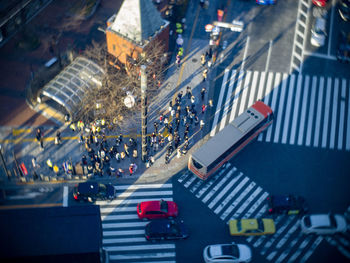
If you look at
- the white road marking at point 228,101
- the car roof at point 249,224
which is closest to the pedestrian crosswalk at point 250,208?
→ the car roof at point 249,224

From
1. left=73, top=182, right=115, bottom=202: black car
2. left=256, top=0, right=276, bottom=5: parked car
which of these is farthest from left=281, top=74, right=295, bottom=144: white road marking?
left=73, top=182, right=115, bottom=202: black car

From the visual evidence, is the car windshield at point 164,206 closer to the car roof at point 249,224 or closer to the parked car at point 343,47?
the car roof at point 249,224

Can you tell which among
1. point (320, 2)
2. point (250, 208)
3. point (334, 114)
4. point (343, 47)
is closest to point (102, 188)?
point (250, 208)

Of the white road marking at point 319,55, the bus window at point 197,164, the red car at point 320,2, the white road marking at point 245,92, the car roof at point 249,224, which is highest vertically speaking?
the red car at point 320,2

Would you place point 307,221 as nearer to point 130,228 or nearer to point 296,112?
point 296,112

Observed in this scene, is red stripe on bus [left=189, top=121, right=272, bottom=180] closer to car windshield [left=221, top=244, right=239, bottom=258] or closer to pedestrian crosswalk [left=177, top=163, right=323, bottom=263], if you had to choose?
pedestrian crosswalk [left=177, top=163, right=323, bottom=263]

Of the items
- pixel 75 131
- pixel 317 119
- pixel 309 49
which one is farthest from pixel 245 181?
pixel 309 49

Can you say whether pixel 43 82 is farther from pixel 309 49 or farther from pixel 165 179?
pixel 309 49
